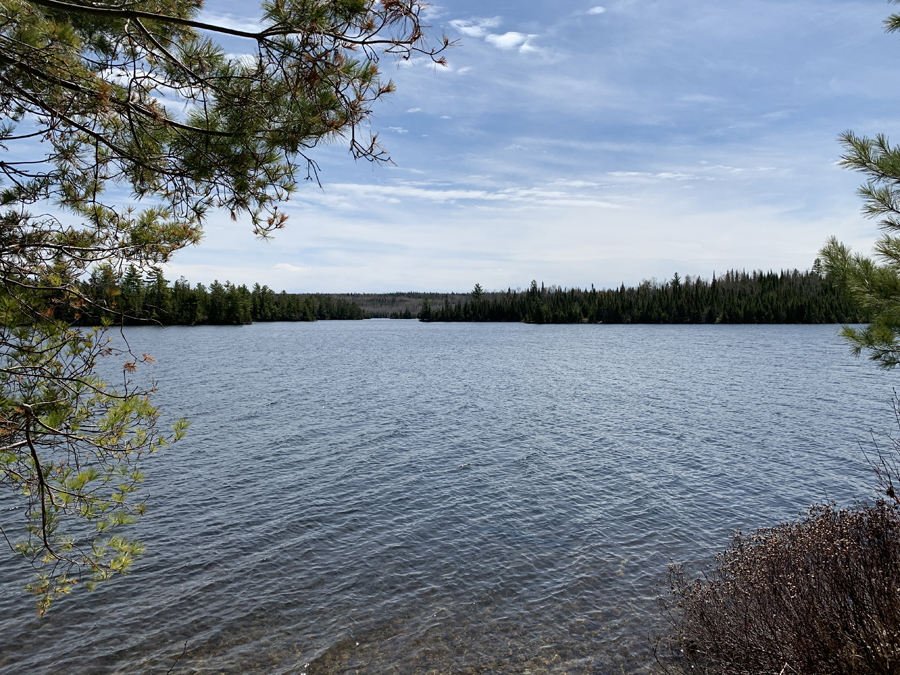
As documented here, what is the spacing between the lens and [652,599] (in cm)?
938

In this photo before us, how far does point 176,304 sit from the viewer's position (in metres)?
91.7

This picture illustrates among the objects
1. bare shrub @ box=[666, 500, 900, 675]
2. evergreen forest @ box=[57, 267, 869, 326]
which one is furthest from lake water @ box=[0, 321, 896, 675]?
evergreen forest @ box=[57, 267, 869, 326]

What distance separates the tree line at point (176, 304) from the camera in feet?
16.8

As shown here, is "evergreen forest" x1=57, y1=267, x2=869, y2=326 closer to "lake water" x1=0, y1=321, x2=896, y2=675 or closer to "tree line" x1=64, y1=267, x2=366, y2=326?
"tree line" x1=64, y1=267, x2=366, y2=326

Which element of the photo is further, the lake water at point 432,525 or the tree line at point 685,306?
the tree line at point 685,306

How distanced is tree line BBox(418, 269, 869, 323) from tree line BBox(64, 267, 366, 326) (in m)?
65.9

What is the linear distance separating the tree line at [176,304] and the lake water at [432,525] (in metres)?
5.31

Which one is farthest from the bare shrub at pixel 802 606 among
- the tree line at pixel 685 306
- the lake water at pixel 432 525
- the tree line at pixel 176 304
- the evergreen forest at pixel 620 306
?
the tree line at pixel 685 306

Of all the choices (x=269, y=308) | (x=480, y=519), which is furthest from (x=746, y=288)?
(x=480, y=519)

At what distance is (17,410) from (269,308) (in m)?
174

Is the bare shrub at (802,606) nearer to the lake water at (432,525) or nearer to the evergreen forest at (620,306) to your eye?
the lake water at (432,525)

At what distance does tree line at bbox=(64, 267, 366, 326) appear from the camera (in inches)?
202

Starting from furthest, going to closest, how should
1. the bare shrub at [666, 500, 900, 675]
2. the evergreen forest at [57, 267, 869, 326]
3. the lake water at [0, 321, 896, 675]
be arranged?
the evergreen forest at [57, 267, 869, 326], the lake water at [0, 321, 896, 675], the bare shrub at [666, 500, 900, 675]

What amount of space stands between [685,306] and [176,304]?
13116cm
